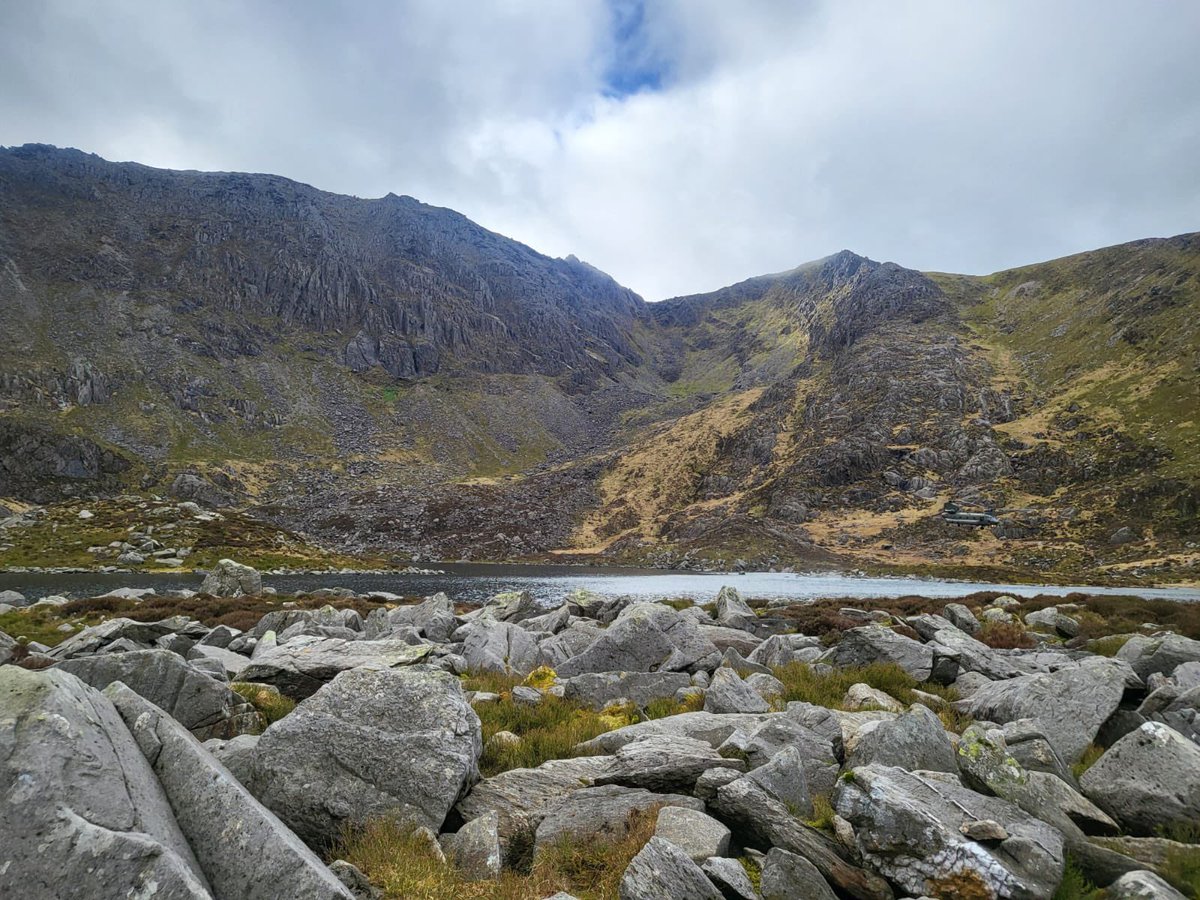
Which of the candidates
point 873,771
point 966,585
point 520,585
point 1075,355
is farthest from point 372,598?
point 1075,355

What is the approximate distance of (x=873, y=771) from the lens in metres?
6.83

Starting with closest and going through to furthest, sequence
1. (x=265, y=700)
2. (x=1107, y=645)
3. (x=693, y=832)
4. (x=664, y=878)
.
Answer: (x=664, y=878) → (x=693, y=832) → (x=265, y=700) → (x=1107, y=645)

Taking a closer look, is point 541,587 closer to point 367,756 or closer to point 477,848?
point 367,756

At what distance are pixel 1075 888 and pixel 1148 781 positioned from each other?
2.90 metres

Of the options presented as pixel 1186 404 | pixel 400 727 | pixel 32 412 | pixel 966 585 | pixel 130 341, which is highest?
pixel 130 341

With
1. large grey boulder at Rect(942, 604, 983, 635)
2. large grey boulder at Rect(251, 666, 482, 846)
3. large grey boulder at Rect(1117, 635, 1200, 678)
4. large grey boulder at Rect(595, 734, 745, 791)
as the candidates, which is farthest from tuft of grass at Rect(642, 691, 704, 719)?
large grey boulder at Rect(942, 604, 983, 635)

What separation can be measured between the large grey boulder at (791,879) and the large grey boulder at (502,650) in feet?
42.1

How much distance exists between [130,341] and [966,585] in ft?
724

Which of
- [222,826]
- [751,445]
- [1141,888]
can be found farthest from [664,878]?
[751,445]

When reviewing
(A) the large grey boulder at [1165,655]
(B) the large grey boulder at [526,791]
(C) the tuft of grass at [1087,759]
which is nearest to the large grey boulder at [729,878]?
(B) the large grey boulder at [526,791]

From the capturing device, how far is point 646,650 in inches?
714

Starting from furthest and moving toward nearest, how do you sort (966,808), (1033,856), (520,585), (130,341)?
(130,341)
(520,585)
(966,808)
(1033,856)

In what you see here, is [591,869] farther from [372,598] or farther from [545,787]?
[372,598]

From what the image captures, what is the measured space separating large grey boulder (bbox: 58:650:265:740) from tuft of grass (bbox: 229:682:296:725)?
359 millimetres
